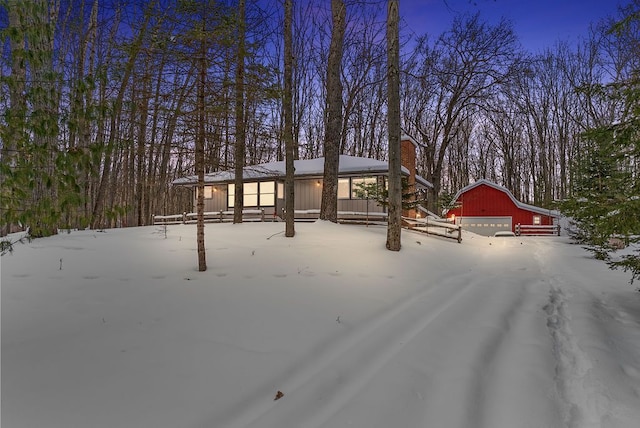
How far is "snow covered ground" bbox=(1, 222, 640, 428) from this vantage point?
2.69m

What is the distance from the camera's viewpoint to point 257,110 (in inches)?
311

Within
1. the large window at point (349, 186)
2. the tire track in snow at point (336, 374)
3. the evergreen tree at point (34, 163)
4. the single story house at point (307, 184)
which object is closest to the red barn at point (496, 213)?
the single story house at point (307, 184)

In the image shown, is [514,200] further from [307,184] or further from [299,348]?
[299,348]

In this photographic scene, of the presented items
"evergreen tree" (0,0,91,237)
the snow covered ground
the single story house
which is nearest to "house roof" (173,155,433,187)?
the single story house

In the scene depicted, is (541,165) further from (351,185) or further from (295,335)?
(295,335)

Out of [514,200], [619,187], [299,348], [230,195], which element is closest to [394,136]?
[619,187]

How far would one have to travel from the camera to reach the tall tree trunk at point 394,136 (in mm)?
9609

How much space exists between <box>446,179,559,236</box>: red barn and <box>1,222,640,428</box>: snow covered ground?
21.4 metres

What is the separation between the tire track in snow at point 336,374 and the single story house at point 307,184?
11574 mm

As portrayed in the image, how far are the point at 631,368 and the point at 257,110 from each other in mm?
7759

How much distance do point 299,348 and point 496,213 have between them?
27.6m

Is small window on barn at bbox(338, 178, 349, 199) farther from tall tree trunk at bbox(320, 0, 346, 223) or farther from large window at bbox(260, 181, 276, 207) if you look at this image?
tall tree trunk at bbox(320, 0, 346, 223)

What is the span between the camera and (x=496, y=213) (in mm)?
26984

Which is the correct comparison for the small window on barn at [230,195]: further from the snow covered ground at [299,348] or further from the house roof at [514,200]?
the house roof at [514,200]
